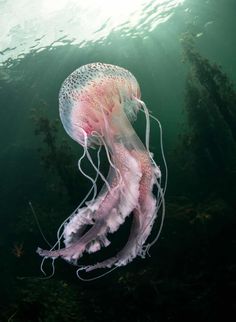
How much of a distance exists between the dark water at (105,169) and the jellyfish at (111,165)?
11.8 ft

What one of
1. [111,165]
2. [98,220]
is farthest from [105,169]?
[98,220]

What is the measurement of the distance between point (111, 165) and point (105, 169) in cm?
949

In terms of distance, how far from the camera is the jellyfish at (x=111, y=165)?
3398 millimetres

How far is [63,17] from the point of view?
50.9 ft

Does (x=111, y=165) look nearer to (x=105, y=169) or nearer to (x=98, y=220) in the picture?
(x=98, y=220)

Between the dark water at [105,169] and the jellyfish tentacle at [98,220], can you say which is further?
the dark water at [105,169]

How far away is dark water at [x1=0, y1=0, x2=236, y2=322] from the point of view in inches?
300

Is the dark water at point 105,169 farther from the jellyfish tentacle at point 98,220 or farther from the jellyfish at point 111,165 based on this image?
the jellyfish tentacle at point 98,220

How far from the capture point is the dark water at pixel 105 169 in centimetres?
762

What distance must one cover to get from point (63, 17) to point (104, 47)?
8339mm

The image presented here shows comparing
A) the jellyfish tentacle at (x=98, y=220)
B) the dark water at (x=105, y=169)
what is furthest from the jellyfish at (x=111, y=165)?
the dark water at (x=105, y=169)

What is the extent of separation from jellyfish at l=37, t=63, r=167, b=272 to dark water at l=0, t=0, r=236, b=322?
3.60 meters

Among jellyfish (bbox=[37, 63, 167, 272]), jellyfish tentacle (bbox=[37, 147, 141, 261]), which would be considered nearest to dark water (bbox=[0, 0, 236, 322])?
jellyfish (bbox=[37, 63, 167, 272])

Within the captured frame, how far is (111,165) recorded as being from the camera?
3.85 metres
